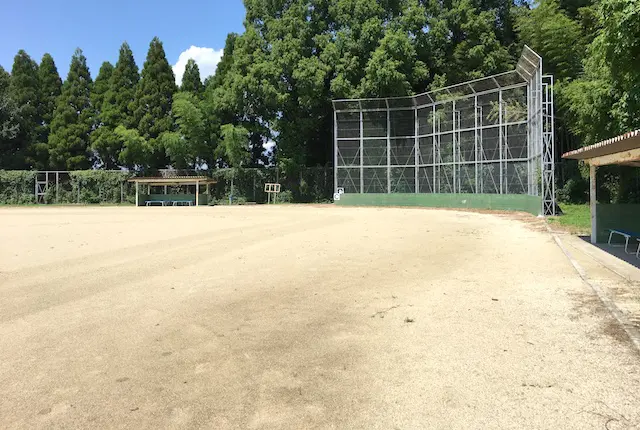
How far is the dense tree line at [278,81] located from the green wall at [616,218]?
16762 mm

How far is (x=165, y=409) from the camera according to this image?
362 cm

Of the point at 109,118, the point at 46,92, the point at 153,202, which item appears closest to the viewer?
the point at 153,202

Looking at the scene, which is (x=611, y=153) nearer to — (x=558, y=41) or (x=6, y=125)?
(x=558, y=41)

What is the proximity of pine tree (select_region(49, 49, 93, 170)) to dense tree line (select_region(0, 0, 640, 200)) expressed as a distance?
0.12m

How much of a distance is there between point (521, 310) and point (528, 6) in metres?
40.5

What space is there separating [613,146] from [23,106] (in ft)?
171

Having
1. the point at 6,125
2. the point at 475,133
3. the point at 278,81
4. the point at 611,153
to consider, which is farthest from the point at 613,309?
the point at 6,125

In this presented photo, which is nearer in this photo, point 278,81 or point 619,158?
point 619,158

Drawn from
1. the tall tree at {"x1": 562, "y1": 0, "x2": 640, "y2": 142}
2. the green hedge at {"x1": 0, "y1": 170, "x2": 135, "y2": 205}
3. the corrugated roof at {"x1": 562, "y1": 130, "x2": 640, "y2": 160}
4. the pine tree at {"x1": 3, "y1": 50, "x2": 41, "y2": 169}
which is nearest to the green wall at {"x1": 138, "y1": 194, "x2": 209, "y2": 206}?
the green hedge at {"x1": 0, "y1": 170, "x2": 135, "y2": 205}

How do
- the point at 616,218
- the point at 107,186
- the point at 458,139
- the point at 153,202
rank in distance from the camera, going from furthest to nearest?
the point at 107,186
the point at 153,202
the point at 458,139
the point at 616,218

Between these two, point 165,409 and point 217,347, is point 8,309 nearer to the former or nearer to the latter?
point 217,347

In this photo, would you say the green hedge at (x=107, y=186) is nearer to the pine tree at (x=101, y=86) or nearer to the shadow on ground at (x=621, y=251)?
the pine tree at (x=101, y=86)

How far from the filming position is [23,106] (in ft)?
158

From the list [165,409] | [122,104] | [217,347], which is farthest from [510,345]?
[122,104]
